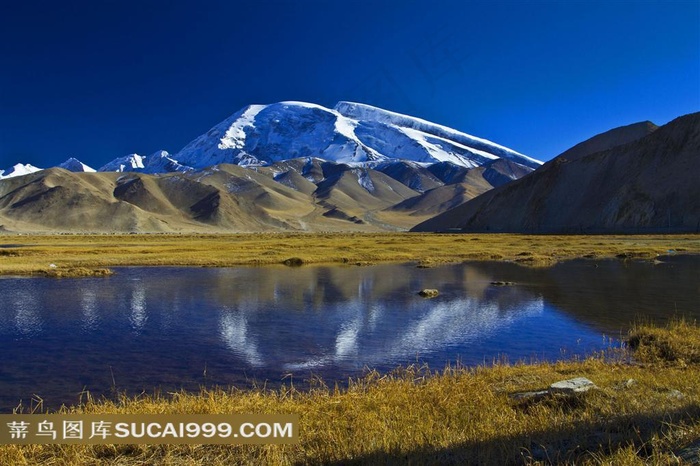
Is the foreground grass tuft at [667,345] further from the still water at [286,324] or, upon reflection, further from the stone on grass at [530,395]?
the stone on grass at [530,395]

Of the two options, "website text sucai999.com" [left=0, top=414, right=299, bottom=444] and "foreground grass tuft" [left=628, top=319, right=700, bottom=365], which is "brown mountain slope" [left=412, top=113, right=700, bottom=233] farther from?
"website text sucai999.com" [left=0, top=414, right=299, bottom=444]

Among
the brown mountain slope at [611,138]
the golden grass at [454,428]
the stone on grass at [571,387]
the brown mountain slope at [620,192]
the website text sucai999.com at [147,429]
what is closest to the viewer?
the golden grass at [454,428]

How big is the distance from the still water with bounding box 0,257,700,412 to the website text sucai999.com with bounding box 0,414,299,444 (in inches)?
231

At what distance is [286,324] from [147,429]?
15430mm

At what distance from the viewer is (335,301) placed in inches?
1156

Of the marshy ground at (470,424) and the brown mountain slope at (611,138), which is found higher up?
the brown mountain slope at (611,138)

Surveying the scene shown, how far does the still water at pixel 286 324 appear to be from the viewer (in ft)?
50.1

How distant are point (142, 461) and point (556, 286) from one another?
33.7 meters

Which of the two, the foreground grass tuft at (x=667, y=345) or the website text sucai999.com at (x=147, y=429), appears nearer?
the website text sucai999.com at (x=147, y=429)

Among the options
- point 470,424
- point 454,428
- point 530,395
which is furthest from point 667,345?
point 454,428

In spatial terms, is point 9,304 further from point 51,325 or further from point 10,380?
point 10,380

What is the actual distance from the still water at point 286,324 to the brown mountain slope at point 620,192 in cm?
8111

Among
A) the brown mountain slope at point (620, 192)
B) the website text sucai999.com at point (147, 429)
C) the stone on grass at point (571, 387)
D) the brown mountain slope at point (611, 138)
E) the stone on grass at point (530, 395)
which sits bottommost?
the stone on grass at point (530, 395)

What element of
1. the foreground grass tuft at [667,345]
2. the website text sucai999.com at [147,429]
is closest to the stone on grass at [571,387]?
the website text sucai999.com at [147,429]
